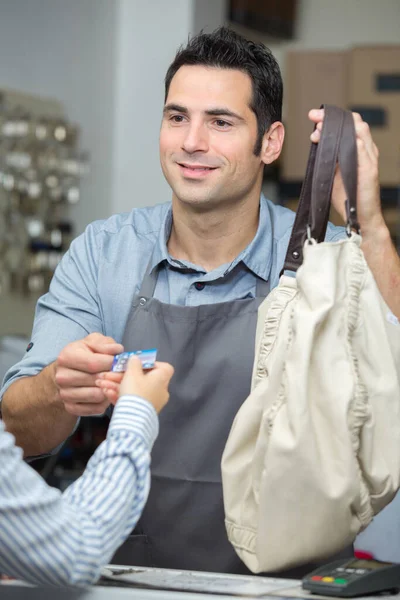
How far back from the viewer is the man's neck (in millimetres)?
2123

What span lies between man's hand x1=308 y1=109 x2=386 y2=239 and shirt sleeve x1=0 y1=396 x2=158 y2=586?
552 mm

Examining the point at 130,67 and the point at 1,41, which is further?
the point at 130,67

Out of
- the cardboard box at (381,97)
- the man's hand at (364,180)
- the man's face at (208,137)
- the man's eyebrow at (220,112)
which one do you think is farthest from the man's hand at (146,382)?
the cardboard box at (381,97)

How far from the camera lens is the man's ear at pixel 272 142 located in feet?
7.27

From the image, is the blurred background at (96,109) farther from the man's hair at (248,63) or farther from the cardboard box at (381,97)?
the man's hair at (248,63)

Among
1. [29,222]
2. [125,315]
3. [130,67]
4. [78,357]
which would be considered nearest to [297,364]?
[78,357]

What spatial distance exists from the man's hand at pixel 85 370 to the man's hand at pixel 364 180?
1.48 feet

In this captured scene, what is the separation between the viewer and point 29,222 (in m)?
4.46

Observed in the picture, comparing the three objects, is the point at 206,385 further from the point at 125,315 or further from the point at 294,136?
the point at 294,136

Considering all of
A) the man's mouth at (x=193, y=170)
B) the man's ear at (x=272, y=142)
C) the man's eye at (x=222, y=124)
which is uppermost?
the man's eye at (x=222, y=124)

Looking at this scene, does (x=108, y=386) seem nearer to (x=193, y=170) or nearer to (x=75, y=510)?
(x=75, y=510)

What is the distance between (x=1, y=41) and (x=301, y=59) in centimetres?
157

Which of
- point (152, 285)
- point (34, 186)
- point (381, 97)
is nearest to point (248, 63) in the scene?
point (152, 285)

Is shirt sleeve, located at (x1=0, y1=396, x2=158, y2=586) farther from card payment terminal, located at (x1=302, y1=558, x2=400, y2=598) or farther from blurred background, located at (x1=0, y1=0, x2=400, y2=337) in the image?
blurred background, located at (x1=0, y1=0, x2=400, y2=337)
